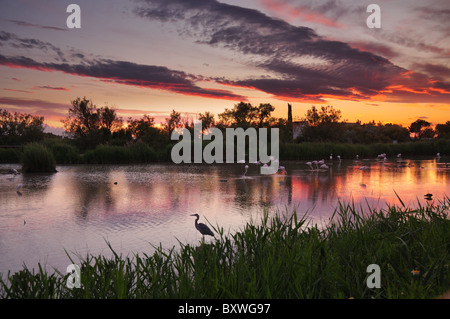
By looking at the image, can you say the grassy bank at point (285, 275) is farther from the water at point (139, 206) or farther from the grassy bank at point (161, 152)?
the grassy bank at point (161, 152)

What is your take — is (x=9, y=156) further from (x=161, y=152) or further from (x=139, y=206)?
(x=139, y=206)

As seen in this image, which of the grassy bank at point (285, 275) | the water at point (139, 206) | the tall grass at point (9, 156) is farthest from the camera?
the tall grass at point (9, 156)

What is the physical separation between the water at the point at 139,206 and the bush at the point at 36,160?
2337 mm

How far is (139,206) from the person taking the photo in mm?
8883

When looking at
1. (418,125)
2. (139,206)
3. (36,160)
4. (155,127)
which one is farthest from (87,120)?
(418,125)

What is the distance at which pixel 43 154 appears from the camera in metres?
17.4

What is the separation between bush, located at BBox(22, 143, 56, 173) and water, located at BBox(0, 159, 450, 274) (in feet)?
7.67

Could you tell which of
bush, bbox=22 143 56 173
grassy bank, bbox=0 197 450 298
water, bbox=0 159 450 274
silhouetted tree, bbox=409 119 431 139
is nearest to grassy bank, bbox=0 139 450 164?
bush, bbox=22 143 56 173

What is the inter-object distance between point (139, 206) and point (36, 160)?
1090cm

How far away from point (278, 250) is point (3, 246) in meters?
4.34

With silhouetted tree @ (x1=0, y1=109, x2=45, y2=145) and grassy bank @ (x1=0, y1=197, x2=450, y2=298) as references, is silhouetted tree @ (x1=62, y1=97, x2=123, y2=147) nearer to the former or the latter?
silhouetted tree @ (x1=0, y1=109, x2=45, y2=145)

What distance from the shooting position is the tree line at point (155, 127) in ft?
102

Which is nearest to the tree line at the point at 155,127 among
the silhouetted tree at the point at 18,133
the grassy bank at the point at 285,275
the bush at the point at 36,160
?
the silhouetted tree at the point at 18,133
